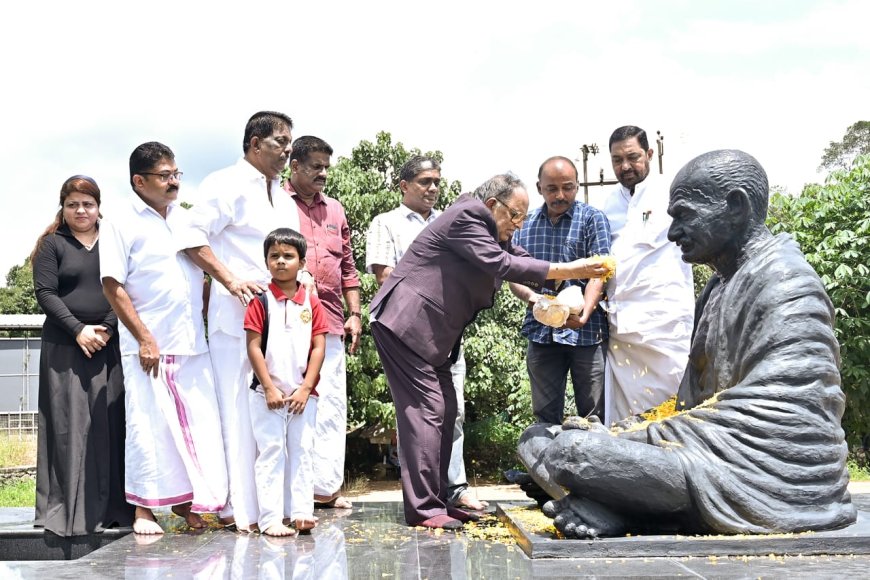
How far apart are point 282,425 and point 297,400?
159 mm

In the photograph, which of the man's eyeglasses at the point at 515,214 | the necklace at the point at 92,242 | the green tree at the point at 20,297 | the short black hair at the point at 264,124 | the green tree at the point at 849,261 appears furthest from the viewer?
the green tree at the point at 20,297

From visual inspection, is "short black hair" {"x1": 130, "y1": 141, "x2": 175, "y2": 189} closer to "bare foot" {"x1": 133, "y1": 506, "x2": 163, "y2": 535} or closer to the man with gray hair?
the man with gray hair

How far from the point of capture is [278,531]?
4.52m

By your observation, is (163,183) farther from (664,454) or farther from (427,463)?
(664,454)

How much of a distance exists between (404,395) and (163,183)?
186 centimetres

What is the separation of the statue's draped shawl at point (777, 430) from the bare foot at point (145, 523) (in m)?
2.70

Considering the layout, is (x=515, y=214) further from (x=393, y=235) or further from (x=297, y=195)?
(x=297, y=195)

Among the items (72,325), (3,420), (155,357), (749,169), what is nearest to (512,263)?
(749,169)

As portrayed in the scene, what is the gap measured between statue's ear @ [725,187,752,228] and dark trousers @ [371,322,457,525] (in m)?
1.74

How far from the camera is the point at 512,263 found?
4547mm

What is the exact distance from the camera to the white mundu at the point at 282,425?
182 inches

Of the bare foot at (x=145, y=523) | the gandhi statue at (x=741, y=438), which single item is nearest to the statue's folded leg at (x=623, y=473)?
the gandhi statue at (x=741, y=438)

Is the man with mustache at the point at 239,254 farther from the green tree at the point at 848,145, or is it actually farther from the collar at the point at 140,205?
the green tree at the point at 848,145

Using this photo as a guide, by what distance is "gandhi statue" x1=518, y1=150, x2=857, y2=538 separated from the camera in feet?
11.7
